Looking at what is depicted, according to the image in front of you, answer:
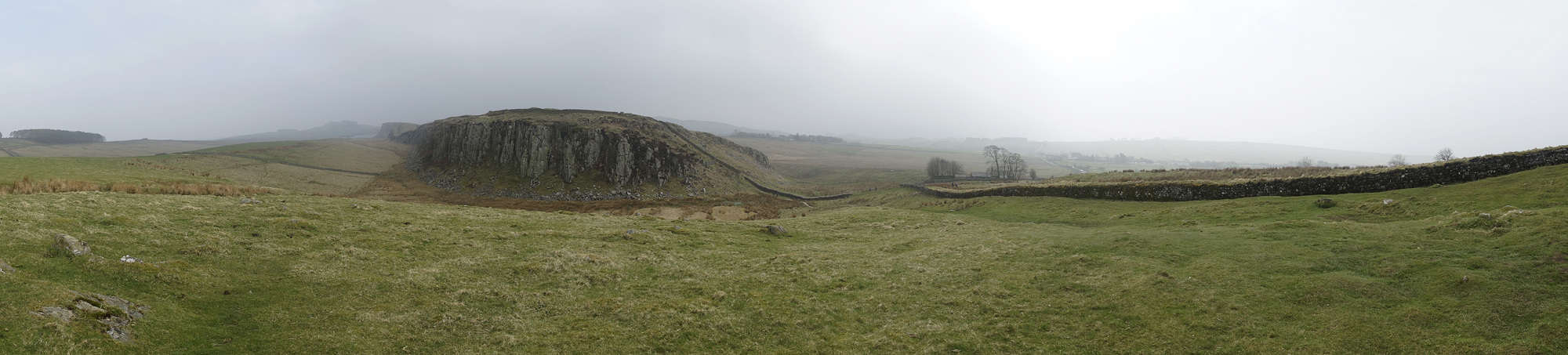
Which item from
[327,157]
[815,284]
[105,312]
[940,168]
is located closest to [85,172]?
[105,312]

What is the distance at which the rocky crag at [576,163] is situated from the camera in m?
68.9

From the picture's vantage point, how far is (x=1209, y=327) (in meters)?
11.3

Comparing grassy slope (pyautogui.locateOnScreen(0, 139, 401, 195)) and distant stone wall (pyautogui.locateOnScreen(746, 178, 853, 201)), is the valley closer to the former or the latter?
grassy slope (pyautogui.locateOnScreen(0, 139, 401, 195))

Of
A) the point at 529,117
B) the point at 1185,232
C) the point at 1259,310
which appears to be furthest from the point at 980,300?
the point at 529,117

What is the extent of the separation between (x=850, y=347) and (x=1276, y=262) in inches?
506

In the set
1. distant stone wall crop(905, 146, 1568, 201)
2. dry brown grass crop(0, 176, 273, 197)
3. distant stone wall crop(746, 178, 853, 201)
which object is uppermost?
distant stone wall crop(905, 146, 1568, 201)

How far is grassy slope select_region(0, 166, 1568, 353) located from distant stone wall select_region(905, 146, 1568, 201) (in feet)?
7.52

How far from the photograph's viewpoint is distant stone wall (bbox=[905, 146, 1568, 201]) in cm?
2241

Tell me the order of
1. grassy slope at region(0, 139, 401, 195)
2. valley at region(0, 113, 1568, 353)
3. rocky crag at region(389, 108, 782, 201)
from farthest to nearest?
rocky crag at region(389, 108, 782, 201), grassy slope at region(0, 139, 401, 195), valley at region(0, 113, 1568, 353)

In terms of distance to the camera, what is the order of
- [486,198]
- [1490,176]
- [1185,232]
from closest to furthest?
[1185,232], [1490,176], [486,198]

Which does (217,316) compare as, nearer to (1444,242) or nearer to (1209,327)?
(1209,327)

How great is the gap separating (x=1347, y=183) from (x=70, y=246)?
157 feet

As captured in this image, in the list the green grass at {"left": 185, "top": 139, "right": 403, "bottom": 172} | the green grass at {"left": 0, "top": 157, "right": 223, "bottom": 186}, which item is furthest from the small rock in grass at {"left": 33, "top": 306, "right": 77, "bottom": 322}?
the green grass at {"left": 185, "top": 139, "right": 403, "bottom": 172}

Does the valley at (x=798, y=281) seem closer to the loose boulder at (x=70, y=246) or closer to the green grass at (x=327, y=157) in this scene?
the loose boulder at (x=70, y=246)
